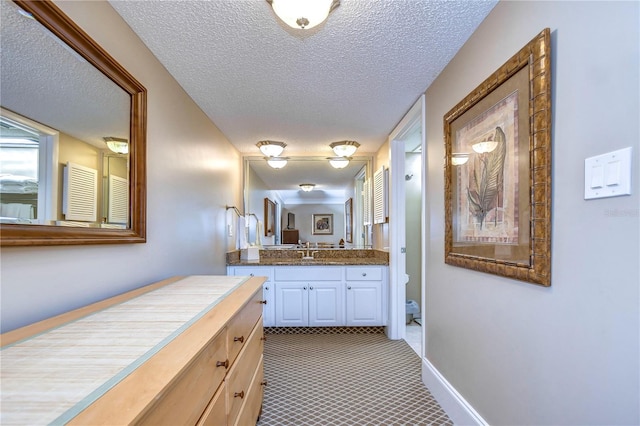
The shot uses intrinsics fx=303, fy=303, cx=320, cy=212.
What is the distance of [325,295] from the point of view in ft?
11.1

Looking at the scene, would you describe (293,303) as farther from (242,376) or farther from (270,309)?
(242,376)

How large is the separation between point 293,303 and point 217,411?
2.40 meters

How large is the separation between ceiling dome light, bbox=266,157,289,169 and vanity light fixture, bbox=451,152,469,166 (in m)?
2.37

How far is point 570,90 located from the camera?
3.28 ft

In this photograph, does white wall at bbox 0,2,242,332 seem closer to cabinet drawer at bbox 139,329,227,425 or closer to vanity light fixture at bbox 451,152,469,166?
cabinet drawer at bbox 139,329,227,425

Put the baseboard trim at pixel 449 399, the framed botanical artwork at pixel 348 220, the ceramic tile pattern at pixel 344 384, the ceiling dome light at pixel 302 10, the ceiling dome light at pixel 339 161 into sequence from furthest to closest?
the framed botanical artwork at pixel 348 220 < the ceiling dome light at pixel 339 161 < the ceramic tile pattern at pixel 344 384 < the baseboard trim at pixel 449 399 < the ceiling dome light at pixel 302 10

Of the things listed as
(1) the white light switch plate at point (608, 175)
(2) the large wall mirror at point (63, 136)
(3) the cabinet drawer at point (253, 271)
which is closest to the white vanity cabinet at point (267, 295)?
(3) the cabinet drawer at point (253, 271)

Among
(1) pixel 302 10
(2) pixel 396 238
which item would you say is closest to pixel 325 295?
(2) pixel 396 238

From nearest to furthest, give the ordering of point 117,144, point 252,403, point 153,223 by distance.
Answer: point 117,144 → point 252,403 → point 153,223

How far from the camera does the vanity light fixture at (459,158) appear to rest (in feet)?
5.51

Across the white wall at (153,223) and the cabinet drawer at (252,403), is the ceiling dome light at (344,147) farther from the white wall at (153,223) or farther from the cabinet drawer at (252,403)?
the cabinet drawer at (252,403)

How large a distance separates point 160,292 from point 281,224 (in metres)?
2.82

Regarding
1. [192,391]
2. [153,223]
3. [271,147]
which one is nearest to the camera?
[192,391]

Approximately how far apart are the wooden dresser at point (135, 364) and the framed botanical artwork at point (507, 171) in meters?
1.16
